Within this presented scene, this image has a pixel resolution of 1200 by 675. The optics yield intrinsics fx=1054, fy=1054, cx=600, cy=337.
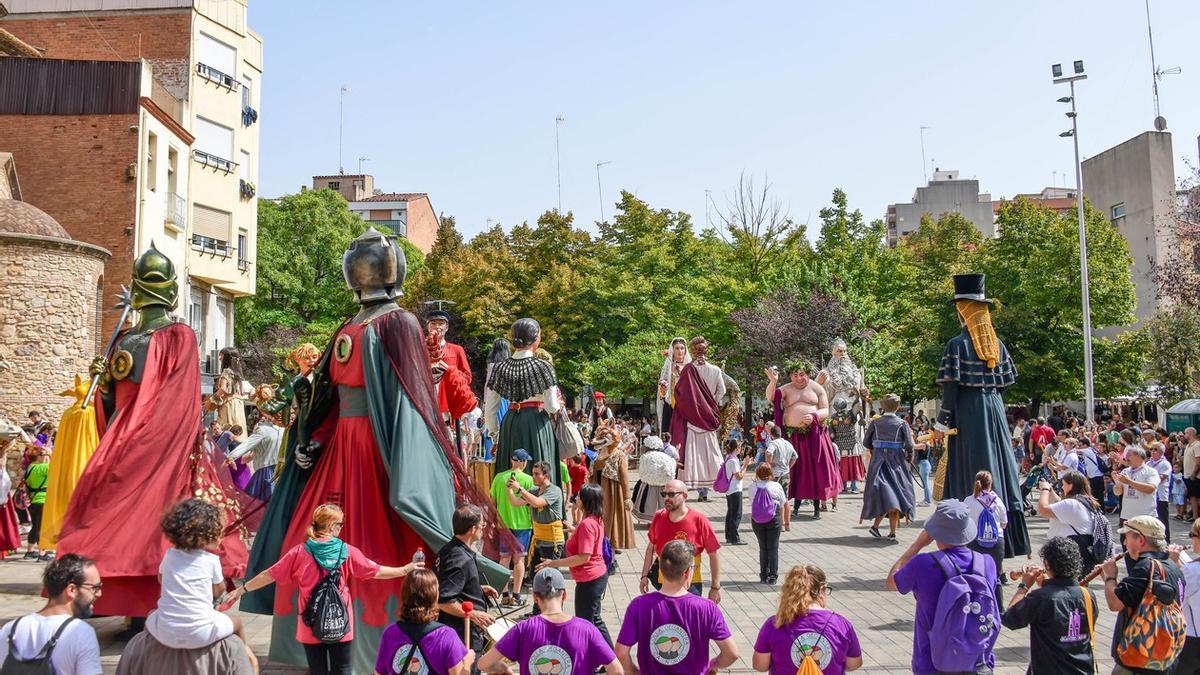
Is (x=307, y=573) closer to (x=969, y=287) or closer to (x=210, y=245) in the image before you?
(x=969, y=287)

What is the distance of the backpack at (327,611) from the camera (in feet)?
18.3

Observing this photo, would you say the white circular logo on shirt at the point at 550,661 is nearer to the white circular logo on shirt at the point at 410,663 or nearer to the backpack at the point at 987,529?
the white circular logo on shirt at the point at 410,663

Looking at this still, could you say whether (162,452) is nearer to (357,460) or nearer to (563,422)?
(357,460)

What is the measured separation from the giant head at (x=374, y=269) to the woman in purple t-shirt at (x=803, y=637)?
365 cm

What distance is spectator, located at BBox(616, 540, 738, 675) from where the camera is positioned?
4785mm

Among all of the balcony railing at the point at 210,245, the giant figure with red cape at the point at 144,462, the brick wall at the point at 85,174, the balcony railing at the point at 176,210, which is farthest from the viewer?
the balcony railing at the point at 210,245

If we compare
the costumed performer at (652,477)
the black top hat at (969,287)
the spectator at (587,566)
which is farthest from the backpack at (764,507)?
the spectator at (587,566)

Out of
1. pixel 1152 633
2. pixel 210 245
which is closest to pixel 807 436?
pixel 1152 633

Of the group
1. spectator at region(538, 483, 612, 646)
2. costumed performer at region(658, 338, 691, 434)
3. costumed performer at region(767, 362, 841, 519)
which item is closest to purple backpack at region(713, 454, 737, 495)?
costumed performer at region(658, 338, 691, 434)

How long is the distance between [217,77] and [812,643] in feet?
113

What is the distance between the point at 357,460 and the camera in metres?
6.75

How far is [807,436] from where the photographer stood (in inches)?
628

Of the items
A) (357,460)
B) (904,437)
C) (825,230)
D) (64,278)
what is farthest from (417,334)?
(825,230)

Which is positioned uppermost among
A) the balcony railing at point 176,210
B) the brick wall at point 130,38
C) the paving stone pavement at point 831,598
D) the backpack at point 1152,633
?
the brick wall at point 130,38
